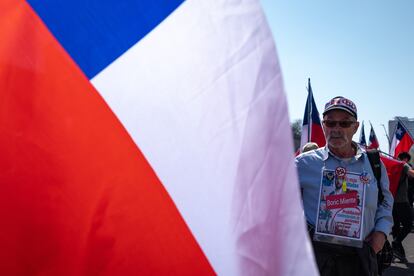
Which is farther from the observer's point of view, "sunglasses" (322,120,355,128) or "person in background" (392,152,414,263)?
"person in background" (392,152,414,263)

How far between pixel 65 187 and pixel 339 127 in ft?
6.29

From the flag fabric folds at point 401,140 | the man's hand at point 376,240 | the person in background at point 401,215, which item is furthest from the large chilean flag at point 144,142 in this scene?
the flag fabric folds at point 401,140

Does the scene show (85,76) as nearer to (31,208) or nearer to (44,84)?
(44,84)

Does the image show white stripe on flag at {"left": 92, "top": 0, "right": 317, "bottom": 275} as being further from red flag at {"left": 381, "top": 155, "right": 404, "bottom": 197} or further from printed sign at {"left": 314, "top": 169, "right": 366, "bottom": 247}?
red flag at {"left": 381, "top": 155, "right": 404, "bottom": 197}

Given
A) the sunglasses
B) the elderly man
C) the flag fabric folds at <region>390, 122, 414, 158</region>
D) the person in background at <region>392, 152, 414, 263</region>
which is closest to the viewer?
the elderly man

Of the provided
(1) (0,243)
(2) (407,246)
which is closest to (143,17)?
(1) (0,243)

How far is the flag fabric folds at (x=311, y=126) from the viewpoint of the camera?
7.84m

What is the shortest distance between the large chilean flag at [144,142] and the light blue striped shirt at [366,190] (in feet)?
5.32

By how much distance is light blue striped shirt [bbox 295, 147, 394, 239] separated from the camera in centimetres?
271

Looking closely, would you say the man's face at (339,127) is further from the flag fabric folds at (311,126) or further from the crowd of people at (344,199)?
the flag fabric folds at (311,126)

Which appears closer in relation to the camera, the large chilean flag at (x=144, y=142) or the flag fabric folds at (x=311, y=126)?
the large chilean flag at (x=144, y=142)

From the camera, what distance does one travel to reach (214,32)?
128cm

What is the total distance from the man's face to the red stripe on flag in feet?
→ 5.51

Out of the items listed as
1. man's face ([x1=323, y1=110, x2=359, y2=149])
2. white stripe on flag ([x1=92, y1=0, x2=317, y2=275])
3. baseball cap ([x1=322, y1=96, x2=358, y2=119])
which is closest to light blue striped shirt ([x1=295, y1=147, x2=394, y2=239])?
man's face ([x1=323, y1=110, x2=359, y2=149])
